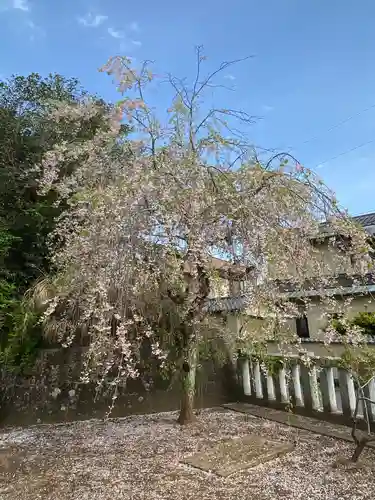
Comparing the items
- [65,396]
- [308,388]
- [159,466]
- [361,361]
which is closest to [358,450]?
[361,361]

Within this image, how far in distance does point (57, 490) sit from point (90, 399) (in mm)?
1983

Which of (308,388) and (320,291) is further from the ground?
(320,291)

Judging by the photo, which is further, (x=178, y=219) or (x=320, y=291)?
(x=320, y=291)

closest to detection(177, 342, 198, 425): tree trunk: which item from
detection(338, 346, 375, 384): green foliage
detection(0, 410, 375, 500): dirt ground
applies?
detection(0, 410, 375, 500): dirt ground

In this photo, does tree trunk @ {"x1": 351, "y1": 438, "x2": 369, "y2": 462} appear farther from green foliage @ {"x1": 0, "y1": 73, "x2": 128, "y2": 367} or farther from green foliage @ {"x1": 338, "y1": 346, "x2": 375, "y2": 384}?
green foliage @ {"x1": 0, "y1": 73, "x2": 128, "y2": 367}

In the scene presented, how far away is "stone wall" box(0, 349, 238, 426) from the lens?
465 cm

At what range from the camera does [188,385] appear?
13.8 feet

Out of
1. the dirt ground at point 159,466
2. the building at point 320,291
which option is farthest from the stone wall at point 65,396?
the building at point 320,291

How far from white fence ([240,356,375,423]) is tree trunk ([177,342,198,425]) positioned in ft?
2.54

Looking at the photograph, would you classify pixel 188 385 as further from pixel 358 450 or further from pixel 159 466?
pixel 358 450

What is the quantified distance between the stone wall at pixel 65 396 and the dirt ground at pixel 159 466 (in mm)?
241

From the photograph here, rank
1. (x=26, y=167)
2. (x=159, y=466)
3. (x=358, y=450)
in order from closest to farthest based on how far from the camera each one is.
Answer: (x=358, y=450)
(x=159, y=466)
(x=26, y=167)

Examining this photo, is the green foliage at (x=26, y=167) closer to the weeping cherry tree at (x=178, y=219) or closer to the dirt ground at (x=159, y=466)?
the weeping cherry tree at (x=178, y=219)

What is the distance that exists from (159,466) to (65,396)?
207cm
